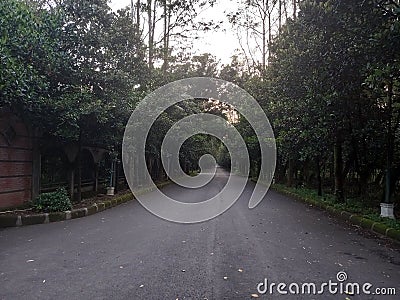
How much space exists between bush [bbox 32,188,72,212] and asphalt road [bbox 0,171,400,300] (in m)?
0.71

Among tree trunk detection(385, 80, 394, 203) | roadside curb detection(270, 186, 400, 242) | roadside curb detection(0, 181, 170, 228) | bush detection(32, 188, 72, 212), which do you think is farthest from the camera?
tree trunk detection(385, 80, 394, 203)

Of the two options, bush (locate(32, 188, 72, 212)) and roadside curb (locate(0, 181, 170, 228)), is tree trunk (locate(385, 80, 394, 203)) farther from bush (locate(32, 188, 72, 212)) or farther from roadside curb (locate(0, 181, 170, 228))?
bush (locate(32, 188, 72, 212))

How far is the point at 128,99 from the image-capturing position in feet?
39.9

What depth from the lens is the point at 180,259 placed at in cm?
567

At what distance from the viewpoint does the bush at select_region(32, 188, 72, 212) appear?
9469mm

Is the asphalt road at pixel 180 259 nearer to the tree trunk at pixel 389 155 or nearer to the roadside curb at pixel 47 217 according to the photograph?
the roadside curb at pixel 47 217

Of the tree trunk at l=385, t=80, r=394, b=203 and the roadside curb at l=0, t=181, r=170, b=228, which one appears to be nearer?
the roadside curb at l=0, t=181, r=170, b=228

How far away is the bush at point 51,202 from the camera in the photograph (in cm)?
947

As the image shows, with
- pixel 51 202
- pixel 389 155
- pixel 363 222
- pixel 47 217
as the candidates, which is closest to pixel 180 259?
pixel 47 217

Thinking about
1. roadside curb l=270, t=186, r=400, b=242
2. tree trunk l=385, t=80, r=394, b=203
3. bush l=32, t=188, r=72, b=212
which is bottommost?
roadside curb l=270, t=186, r=400, b=242

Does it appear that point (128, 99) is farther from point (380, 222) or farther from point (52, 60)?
point (380, 222)

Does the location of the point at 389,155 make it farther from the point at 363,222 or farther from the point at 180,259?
the point at 180,259

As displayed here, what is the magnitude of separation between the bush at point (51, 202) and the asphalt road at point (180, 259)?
2.32 feet

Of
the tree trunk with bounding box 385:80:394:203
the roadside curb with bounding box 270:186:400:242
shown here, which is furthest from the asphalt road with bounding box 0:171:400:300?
the tree trunk with bounding box 385:80:394:203
